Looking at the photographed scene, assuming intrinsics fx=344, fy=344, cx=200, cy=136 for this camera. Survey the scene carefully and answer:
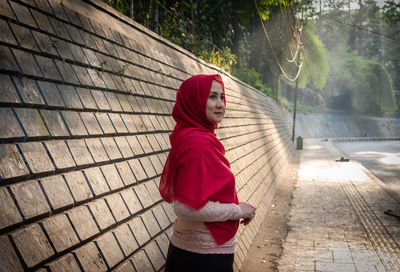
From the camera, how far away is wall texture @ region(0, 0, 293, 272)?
163 centimetres

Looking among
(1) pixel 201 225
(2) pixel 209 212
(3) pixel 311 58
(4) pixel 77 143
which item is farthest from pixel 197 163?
(3) pixel 311 58

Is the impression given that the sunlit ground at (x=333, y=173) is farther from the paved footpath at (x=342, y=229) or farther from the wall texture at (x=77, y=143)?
the wall texture at (x=77, y=143)

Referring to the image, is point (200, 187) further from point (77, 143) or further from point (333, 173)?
point (333, 173)

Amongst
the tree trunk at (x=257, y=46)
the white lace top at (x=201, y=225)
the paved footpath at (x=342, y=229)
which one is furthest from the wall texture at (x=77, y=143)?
the tree trunk at (x=257, y=46)

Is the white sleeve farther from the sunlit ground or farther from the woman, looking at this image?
the sunlit ground

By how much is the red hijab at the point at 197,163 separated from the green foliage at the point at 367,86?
65.1 metres

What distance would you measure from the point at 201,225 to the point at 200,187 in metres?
0.29

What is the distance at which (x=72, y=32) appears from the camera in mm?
2535

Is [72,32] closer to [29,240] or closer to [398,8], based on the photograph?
[29,240]

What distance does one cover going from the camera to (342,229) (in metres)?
6.03

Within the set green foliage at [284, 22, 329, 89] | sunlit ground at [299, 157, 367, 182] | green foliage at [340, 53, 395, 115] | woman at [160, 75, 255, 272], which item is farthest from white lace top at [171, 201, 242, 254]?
green foliage at [340, 53, 395, 115]

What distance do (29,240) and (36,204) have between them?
7.5 inches

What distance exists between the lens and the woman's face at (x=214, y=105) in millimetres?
1950

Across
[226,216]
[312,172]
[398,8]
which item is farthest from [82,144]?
[398,8]
